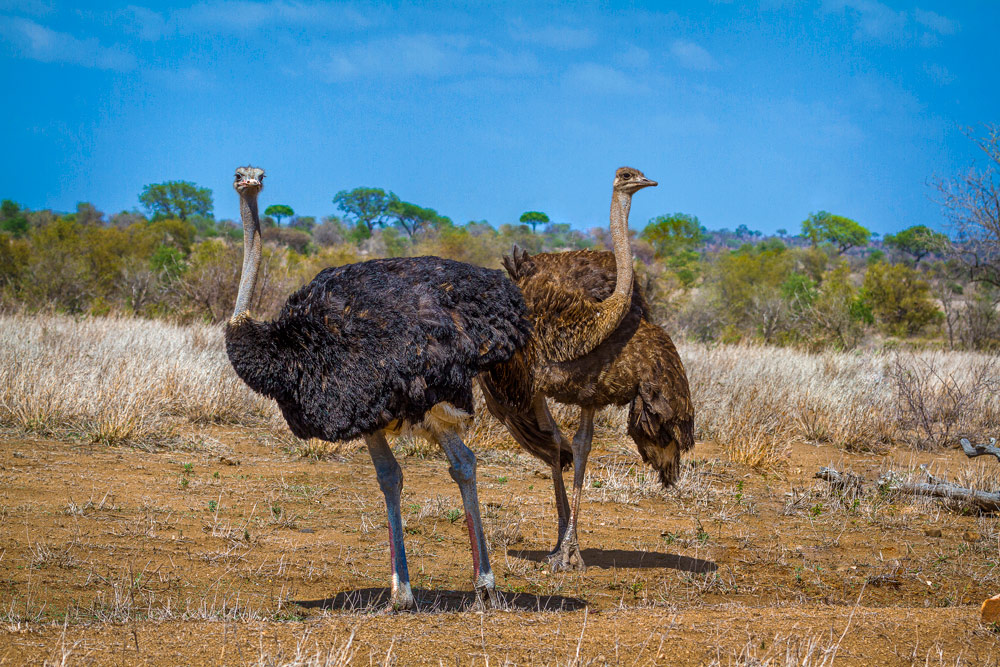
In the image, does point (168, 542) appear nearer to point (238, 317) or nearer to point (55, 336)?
point (238, 317)

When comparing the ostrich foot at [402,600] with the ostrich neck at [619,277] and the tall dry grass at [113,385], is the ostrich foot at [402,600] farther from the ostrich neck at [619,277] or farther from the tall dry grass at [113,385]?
the tall dry grass at [113,385]

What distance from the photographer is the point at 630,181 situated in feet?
19.6

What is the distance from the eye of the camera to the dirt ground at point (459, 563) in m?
3.61

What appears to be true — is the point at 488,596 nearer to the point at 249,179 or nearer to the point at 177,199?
the point at 249,179

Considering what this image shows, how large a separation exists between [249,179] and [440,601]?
7.61 ft

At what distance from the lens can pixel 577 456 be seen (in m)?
5.72

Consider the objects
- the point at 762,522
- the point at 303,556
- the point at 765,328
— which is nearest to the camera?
the point at 303,556

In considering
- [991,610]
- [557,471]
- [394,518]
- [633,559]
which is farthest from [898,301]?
[394,518]

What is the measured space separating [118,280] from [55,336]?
383 inches

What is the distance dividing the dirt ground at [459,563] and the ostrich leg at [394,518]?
199 millimetres

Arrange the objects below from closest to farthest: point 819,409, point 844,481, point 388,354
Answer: point 388,354
point 844,481
point 819,409

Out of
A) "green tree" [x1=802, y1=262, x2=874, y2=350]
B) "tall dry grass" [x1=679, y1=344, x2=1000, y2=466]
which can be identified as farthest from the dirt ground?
"green tree" [x1=802, y1=262, x2=874, y2=350]

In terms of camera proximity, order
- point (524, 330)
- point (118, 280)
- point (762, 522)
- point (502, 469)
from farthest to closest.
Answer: point (118, 280)
point (502, 469)
point (762, 522)
point (524, 330)

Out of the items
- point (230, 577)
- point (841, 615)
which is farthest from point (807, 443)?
point (230, 577)
